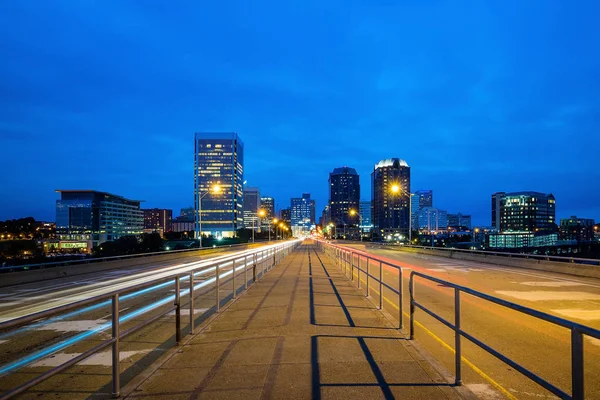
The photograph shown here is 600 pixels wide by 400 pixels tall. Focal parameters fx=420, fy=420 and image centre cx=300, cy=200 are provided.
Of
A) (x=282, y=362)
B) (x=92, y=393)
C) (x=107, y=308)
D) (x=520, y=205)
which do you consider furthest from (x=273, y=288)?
(x=520, y=205)

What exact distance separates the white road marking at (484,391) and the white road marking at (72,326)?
779 centimetres

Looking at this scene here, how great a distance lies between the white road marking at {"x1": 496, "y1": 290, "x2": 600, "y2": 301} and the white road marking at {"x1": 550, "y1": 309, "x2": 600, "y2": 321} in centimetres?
207

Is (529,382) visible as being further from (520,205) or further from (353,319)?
(520,205)

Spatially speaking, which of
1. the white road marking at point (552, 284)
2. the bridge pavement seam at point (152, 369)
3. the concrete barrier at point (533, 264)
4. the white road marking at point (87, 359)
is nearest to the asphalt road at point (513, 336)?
the white road marking at point (552, 284)

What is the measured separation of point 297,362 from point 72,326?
6.27 m

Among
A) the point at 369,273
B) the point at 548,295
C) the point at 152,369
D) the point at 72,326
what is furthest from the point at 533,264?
the point at 152,369

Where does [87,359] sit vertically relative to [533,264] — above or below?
above

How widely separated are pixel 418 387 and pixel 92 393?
412cm

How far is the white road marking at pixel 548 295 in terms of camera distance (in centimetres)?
1352

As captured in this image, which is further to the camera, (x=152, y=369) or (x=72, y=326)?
(x=72, y=326)

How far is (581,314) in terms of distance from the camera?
1073 centimetres

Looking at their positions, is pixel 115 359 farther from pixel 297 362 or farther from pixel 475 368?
pixel 475 368

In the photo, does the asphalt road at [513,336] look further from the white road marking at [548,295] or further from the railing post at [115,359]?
the railing post at [115,359]

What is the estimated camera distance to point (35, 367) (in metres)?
6.53
